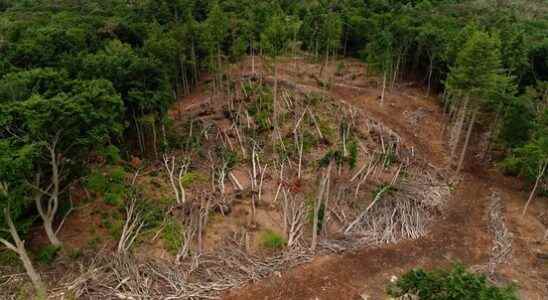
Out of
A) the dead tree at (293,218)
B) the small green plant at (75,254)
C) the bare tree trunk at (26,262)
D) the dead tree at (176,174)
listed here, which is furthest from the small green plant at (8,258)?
the dead tree at (293,218)

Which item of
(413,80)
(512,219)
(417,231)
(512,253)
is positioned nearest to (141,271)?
(417,231)

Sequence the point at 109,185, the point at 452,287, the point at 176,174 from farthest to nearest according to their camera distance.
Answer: the point at 176,174 → the point at 109,185 → the point at 452,287

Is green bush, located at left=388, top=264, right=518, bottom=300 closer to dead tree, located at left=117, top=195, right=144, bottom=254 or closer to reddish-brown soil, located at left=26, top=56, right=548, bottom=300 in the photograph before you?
reddish-brown soil, located at left=26, top=56, right=548, bottom=300

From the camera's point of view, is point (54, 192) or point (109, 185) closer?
point (54, 192)

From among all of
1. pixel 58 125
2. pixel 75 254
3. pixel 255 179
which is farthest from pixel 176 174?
pixel 58 125

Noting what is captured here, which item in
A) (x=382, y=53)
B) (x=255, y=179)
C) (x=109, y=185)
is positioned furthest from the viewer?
(x=382, y=53)

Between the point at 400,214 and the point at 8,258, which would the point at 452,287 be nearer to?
the point at 400,214
